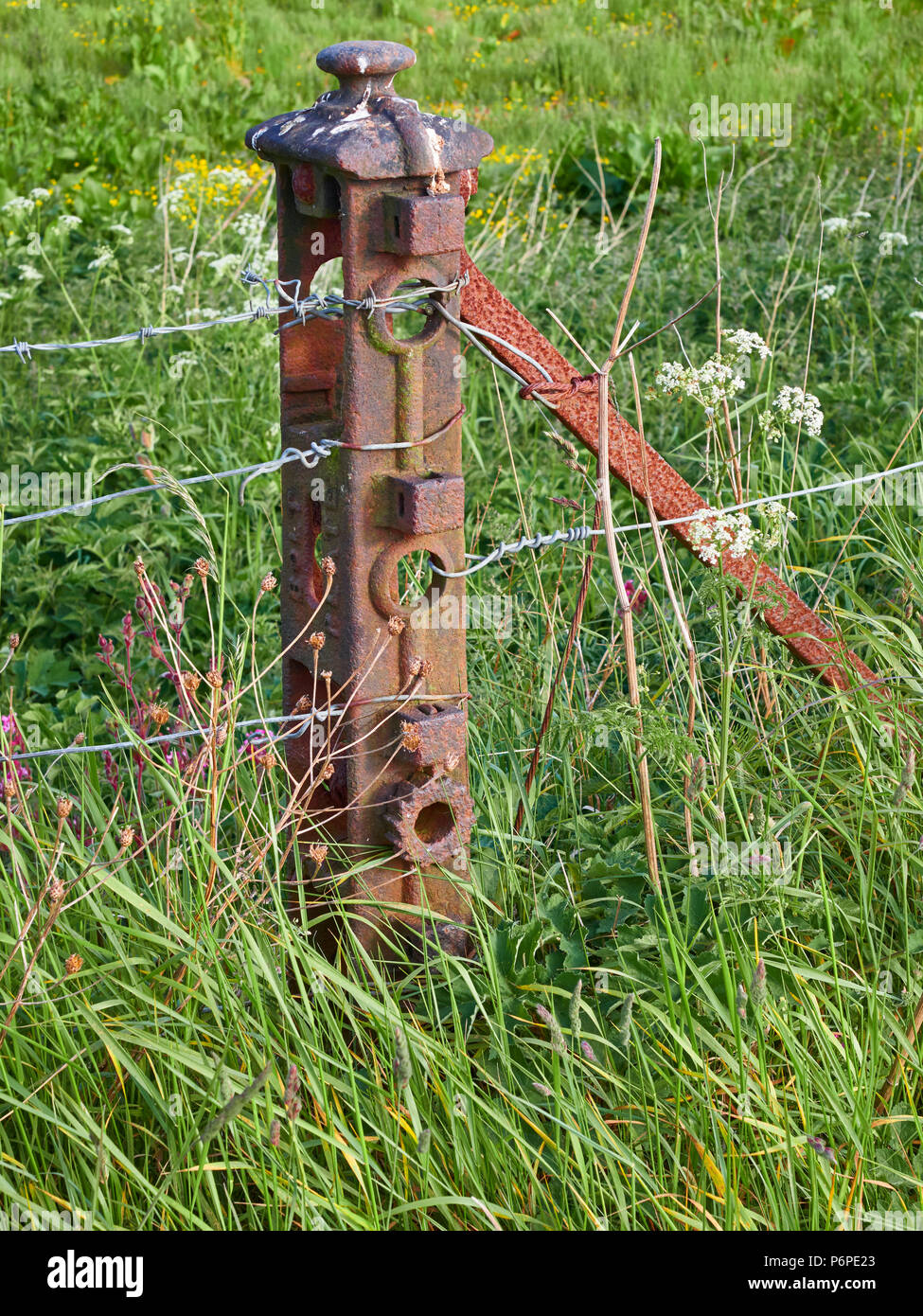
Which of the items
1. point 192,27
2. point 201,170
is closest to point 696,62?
point 192,27

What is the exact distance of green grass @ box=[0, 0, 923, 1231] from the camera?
169 cm

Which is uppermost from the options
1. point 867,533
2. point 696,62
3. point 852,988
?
point 696,62

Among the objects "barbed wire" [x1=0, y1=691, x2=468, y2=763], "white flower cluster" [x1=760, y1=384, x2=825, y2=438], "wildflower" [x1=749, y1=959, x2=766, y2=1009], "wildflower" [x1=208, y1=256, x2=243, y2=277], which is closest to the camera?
"wildflower" [x1=749, y1=959, x2=766, y2=1009]

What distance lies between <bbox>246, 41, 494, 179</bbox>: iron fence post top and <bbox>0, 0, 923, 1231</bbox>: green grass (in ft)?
1.69

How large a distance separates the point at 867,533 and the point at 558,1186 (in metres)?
2.22

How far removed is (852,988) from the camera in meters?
1.97

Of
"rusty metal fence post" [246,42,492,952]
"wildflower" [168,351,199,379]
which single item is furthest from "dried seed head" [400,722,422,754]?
"wildflower" [168,351,199,379]

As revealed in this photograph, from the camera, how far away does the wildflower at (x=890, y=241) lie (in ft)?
14.8

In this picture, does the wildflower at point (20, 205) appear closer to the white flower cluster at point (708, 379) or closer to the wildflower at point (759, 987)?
the white flower cluster at point (708, 379)

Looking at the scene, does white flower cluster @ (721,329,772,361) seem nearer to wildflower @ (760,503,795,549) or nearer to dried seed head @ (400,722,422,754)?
wildflower @ (760,503,795,549)

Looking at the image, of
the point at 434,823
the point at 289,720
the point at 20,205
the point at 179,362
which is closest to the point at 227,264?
the point at 179,362

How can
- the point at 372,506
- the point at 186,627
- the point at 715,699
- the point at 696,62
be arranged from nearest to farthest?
the point at 372,506, the point at 715,699, the point at 186,627, the point at 696,62

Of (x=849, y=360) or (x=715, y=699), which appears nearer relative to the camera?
(x=715, y=699)
